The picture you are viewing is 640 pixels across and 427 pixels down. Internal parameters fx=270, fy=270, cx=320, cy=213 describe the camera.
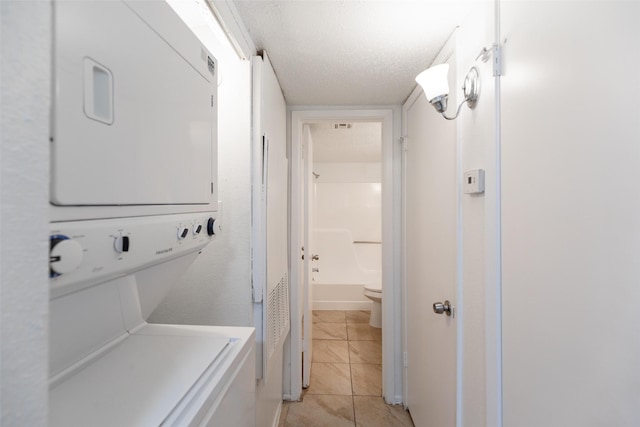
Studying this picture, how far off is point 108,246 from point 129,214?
0.09 meters

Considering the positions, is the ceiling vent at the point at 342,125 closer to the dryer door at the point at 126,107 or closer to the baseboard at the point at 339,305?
the dryer door at the point at 126,107

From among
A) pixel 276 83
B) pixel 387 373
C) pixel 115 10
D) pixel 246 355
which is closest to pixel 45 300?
pixel 115 10

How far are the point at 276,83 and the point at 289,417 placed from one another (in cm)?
232

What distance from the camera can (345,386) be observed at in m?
2.34

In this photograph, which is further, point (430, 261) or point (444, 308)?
point (430, 261)

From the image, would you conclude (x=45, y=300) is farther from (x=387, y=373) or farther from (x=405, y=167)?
(x=387, y=373)

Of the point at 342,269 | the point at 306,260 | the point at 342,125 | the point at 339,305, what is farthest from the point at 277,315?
the point at 342,269

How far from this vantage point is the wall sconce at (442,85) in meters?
1.06

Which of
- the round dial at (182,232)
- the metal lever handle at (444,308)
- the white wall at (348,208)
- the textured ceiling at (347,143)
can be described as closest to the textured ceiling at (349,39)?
the textured ceiling at (347,143)

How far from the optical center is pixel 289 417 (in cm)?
195

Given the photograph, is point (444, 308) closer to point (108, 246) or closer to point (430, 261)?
point (430, 261)

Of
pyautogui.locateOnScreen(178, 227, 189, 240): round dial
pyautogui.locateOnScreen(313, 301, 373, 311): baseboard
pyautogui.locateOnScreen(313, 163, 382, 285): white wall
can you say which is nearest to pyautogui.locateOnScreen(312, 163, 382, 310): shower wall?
pyautogui.locateOnScreen(313, 163, 382, 285): white wall

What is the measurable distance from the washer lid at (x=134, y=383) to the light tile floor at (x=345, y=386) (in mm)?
1515

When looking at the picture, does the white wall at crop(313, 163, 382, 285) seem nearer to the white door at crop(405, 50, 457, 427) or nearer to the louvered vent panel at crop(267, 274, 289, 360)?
the white door at crop(405, 50, 457, 427)
